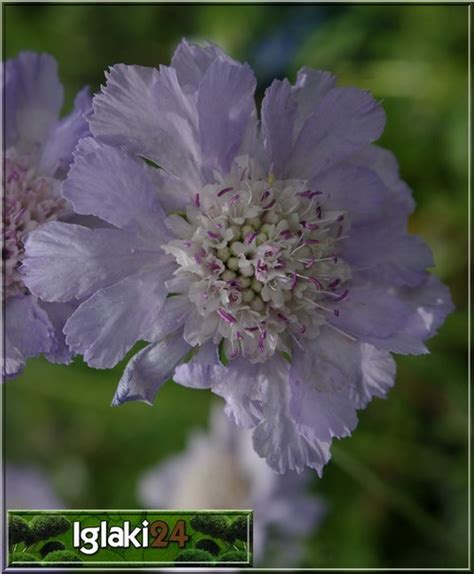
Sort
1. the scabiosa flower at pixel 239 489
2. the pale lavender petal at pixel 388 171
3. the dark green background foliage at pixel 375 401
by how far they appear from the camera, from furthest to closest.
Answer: the dark green background foliage at pixel 375 401 → the scabiosa flower at pixel 239 489 → the pale lavender petal at pixel 388 171

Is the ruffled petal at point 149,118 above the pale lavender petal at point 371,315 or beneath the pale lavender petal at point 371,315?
above

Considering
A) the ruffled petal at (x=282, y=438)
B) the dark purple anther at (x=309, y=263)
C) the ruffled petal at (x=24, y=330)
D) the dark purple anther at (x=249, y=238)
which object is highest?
the dark purple anther at (x=249, y=238)

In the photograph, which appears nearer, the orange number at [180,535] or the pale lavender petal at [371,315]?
the pale lavender petal at [371,315]

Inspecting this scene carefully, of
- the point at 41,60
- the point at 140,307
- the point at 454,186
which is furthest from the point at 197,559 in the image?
the point at 454,186

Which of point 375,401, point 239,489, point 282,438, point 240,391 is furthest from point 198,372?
point 375,401

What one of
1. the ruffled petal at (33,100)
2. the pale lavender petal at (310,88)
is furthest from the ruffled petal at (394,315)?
the ruffled petal at (33,100)

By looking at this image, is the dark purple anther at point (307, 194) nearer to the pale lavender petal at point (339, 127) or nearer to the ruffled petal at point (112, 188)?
the pale lavender petal at point (339, 127)

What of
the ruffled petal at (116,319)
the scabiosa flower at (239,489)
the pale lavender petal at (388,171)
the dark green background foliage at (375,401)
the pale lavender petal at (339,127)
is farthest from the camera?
the dark green background foliage at (375,401)

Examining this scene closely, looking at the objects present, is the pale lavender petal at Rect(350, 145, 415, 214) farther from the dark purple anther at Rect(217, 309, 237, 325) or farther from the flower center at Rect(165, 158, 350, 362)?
the dark purple anther at Rect(217, 309, 237, 325)
